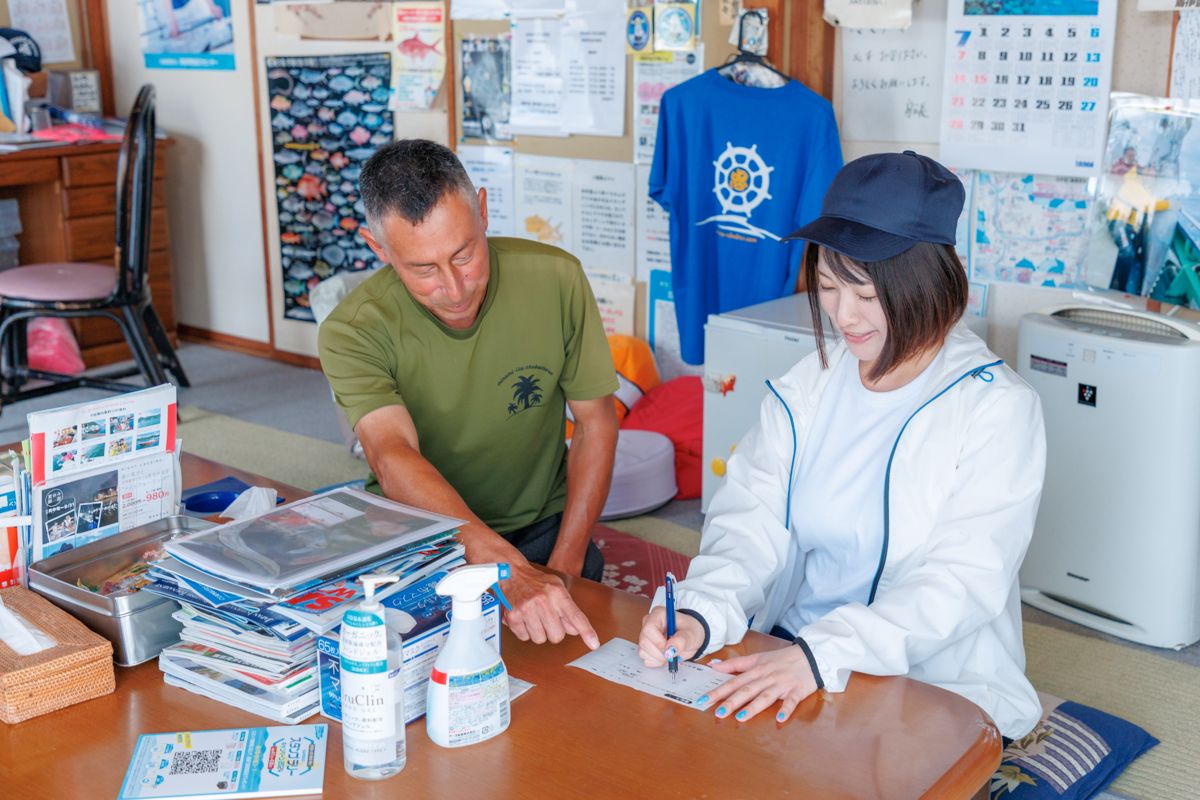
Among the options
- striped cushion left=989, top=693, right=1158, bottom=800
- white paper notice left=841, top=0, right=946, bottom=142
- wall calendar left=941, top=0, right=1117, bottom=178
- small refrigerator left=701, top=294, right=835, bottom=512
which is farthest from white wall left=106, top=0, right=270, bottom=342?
striped cushion left=989, top=693, right=1158, bottom=800

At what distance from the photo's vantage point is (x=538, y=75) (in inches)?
165

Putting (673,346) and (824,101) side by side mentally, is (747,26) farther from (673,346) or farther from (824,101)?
(673,346)

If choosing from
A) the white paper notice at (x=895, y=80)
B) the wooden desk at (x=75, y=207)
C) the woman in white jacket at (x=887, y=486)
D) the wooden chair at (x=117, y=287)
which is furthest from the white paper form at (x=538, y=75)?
the woman in white jacket at (x=887, y=486)

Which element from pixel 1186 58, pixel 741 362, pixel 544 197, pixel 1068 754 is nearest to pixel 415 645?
pixel 1068 754

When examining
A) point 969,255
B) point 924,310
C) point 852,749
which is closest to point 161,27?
point 969,255

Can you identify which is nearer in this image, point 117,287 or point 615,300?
point 615,300

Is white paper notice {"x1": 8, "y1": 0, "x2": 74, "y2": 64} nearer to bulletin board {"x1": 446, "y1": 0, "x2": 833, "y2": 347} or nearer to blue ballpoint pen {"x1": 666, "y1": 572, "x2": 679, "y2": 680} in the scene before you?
bulletin board {"x1": 446, "y1": 0, "x2": 833, "y2": 347}

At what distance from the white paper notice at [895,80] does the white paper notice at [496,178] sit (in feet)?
4.44

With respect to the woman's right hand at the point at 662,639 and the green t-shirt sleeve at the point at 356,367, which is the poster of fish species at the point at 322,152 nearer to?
the green t-shirt sleeve at the point at 356,367

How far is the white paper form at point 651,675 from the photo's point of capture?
1400mm

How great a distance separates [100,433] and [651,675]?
79cm

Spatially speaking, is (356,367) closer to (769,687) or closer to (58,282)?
(769,687)

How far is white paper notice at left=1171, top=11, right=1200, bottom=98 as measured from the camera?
2.83 m

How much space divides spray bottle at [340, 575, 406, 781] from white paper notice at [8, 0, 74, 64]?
16.6ft
